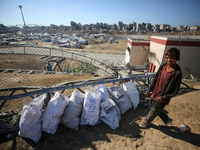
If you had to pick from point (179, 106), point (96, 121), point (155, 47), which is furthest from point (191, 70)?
point (96, 121)

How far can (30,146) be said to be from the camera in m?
1.69

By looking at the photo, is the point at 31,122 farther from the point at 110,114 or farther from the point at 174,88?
the point at 174,88

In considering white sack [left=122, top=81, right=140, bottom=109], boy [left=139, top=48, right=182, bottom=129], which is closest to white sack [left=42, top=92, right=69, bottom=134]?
white sack [left=122, top=81, right=140, bottom=109]

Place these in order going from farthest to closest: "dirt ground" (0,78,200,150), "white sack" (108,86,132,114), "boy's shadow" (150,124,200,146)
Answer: "white sack" (108,86,132,114) < "boy's shadow" (150,124,200,146) < "dirt ground" (0,78,200,150)

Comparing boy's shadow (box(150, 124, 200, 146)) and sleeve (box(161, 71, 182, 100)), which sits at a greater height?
sleeve (box(161, 71, 182, 100))

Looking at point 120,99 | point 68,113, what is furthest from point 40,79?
point 120,99

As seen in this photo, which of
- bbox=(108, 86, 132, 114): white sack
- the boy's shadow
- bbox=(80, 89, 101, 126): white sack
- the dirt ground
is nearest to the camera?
the dirt ground

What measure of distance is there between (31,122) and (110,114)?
143 centimetres

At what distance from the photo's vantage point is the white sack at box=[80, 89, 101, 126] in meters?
1.93

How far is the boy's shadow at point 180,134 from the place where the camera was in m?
1.83

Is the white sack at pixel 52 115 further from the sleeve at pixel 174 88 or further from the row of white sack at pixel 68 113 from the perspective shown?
the sleeve at pixel 174 88

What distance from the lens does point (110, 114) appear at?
197cm

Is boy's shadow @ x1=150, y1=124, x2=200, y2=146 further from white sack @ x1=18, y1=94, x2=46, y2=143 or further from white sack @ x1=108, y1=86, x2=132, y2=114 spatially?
white sack @ x1=18, y1=94, x2=46, y2=143

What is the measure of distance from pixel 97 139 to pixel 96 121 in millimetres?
318
